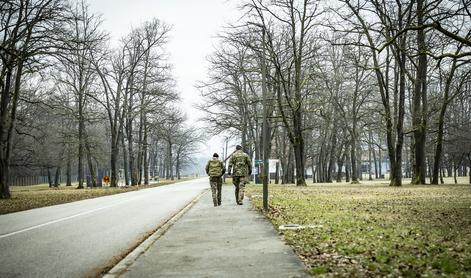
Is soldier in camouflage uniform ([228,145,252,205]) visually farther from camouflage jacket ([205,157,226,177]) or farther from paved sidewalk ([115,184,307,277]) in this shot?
paved sidewalk ([115,184,307,277])

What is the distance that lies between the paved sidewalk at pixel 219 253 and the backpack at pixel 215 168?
4.40 m

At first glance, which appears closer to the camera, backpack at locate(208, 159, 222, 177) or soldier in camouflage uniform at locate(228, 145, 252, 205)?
backpack at locate(208, 159, 222, 177)

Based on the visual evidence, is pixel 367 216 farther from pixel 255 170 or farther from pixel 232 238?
pixel 255 170

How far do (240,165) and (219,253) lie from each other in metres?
8.33

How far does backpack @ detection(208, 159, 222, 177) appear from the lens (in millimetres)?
14992

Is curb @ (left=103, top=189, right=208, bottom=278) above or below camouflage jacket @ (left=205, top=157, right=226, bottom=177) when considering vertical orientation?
below

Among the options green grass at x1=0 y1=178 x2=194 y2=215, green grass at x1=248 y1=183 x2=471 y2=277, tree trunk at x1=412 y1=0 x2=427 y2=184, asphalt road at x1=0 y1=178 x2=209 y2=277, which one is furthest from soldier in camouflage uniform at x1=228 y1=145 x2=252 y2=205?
tree trunk at x1=412 y1=0 x2=427 y2=184

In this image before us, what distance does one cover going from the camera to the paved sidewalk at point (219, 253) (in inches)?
222

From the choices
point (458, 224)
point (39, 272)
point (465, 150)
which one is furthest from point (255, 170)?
point (39, 272)

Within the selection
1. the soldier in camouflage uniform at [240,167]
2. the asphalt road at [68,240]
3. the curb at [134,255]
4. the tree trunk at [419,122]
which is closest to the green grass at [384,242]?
the curb at [134,255]

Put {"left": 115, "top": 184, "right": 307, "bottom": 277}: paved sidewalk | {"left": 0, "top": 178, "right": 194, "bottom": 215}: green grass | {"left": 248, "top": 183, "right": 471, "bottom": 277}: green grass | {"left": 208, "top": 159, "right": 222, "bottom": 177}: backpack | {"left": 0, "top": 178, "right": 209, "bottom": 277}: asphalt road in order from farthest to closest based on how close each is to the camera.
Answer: {"left": 0, "top": 178, "right": 194, "bottom": 215}: green grass < {"left": 208, "top": 159, "right": 222, "bottom": 177}: backpack < {"left": 0, "top": 178, "right": 209, "bottom": 277}: asphalt road < {"left": 115, "top": 184, "right": 307, "bottom": 277}: paved sidewalk < {"left": 248, "top": 183, "right": 471, "bottom": 277}: green grass

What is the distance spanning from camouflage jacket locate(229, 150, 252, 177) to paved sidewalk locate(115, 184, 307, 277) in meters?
4.44

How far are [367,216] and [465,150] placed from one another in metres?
33.6

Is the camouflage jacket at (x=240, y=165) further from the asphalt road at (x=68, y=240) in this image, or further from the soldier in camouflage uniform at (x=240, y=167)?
the asphalt road at (x=68, y=240)
